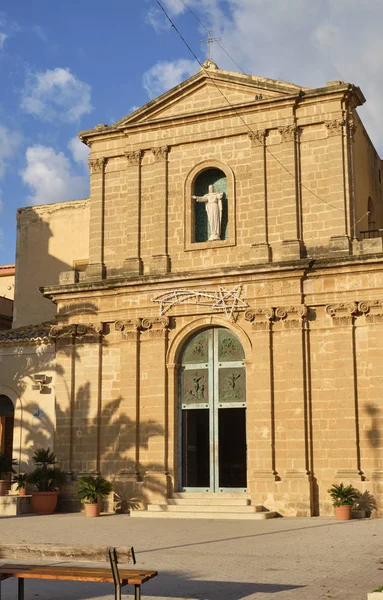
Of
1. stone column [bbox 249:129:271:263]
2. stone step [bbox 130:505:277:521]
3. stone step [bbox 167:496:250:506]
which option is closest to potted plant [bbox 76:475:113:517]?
stone step [bbox 130:505:277:521]

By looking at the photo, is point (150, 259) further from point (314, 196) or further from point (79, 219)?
point (79, 219)

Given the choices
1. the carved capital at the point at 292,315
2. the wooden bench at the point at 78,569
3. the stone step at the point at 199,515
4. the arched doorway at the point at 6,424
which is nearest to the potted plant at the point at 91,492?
the stone step at the point at 199,515

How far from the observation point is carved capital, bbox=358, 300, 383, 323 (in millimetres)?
20234

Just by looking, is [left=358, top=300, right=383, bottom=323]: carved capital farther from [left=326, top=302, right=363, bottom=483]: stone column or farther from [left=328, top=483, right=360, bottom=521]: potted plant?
[left=328, top=483, right=360, bottom=521]: potted plant

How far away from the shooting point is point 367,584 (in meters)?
10.1

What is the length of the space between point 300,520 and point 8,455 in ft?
34.6

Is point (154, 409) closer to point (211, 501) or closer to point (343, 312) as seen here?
point (211, 501)

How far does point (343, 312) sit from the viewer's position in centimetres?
2055

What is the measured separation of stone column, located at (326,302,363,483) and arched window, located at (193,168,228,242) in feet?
13.4

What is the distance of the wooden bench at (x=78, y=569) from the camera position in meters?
8.27

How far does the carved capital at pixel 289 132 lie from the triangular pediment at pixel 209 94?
883mm

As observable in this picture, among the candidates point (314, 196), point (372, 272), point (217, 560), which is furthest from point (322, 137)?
point (217, 560)

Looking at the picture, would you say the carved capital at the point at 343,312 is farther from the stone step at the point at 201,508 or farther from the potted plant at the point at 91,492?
the potted plant at the point at 91,492

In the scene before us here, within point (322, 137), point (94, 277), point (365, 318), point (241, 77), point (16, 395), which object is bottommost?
point (16, 395)
